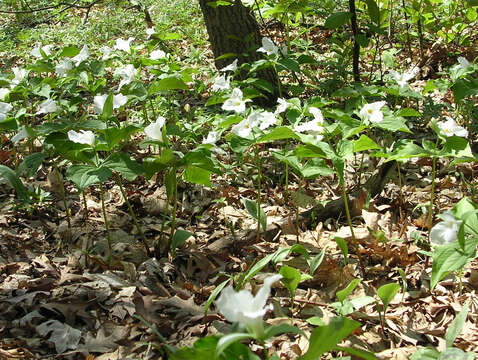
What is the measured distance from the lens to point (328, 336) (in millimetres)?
1035

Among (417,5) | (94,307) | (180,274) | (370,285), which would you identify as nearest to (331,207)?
(370,285)

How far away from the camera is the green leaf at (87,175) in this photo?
161cm

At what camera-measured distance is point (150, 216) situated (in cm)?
254

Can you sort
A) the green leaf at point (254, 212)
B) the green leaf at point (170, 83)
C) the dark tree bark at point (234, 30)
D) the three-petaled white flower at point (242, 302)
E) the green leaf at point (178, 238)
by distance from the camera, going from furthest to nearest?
the dark tree bark at point (234, 30) → the green leaf at point (170, 83) → the green leaf at point (254, 212) → the green leaf at point (178, 238) → the three-petaled white flower at point (242, 302)

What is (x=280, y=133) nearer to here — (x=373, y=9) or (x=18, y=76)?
(x=373, y=9)

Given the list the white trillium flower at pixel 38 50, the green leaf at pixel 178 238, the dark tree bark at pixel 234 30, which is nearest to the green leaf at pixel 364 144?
the green leaf at pixel 178 238

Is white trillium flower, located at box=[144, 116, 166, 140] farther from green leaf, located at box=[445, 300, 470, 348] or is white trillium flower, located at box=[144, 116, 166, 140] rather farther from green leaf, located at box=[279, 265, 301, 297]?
green leaf, located at box=[445, 300, 470, 348]

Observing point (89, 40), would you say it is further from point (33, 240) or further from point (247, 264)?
point (247, 264)

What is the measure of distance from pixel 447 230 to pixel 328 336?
0.56 meters

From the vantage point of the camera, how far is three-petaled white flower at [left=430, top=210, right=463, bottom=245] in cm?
131

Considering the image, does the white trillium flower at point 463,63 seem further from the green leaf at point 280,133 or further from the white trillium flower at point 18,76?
the white trillium flower at point 18,76

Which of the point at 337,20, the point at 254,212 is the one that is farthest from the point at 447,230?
the point at 337,20

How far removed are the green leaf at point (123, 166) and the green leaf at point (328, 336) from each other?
3.09 feet

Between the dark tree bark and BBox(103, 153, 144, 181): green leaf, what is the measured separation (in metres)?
2.09
